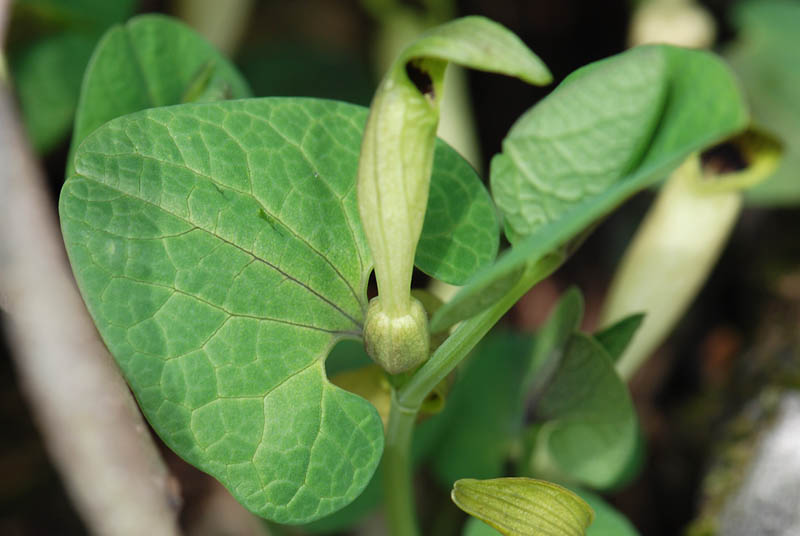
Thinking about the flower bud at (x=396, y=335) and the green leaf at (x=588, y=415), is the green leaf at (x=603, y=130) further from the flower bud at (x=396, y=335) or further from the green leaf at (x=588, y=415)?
the green leaf at (x=588, y=415)

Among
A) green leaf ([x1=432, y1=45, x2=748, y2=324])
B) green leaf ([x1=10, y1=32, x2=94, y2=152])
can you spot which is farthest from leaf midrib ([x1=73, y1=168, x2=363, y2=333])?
green leaf ([x1=10, y1=32, x2=94, y2=152])

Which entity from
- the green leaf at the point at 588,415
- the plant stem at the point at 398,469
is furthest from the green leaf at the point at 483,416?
the plant stem at the point at 398,469

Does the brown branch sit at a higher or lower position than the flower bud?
higher

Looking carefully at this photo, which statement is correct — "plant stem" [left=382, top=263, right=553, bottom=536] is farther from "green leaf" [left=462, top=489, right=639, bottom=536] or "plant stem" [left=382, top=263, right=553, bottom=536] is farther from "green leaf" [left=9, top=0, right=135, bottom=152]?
"green leaf" [left=9, top=0, right=135, bottom=152]

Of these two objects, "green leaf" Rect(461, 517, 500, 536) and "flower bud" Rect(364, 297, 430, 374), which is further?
"green leaf" Rect(461, 517, 500, 536)

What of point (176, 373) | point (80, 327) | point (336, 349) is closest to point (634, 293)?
point (336, 349)

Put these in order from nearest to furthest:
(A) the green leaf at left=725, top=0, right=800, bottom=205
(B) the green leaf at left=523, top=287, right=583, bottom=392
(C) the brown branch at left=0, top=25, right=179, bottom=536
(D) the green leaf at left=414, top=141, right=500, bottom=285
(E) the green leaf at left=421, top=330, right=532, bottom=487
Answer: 1. (C) the brown branch at left=0, top=25, right=179, bottom=536
2. (D) the green leaf at left=414, top=141, right=500, bottom=285
3. (B) the green leaf at left=523, top=287, right=583, bottom=392
4. (E) the green leaf at left=421, top=330, right=532, bottom=487
5. (A) the green leaf at left=725, top=0, right=800, bottom=205

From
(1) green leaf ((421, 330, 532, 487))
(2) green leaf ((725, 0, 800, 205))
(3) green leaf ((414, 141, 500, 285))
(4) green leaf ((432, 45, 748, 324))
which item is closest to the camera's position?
(4) green leaf ((432, 45, 748, 324))
